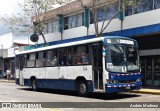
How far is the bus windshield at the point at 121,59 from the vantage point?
16.3m

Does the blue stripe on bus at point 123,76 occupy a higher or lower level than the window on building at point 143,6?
lower

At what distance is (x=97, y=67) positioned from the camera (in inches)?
662

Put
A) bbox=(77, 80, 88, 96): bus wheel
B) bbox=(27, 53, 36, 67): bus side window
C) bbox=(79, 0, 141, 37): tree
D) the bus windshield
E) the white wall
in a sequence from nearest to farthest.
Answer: the bus windshield
bbox=(77, 80, 88, 96): bus wheel
the white wall
bbox=(27, 53, 36, 67): bus side window
bbox=(79, 0, 141, 37): tree

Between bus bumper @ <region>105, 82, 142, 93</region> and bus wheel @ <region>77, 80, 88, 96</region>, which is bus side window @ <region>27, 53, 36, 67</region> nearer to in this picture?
bus wheel @ <region>77, 80, 88, 96</region>

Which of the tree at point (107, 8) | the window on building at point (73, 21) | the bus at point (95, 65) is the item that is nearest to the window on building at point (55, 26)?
the window on building at point (73, 21)

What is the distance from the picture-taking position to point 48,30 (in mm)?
39625

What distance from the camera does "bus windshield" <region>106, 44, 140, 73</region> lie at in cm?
1633

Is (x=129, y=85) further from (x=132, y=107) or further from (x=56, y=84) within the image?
(x=56, y=84)

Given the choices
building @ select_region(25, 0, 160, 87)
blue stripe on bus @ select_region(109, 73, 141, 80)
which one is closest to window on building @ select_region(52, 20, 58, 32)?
building @ select_region(25, 0, 160, 87)

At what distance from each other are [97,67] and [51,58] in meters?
5.04

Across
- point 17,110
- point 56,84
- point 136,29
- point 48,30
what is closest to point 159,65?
point 136,29

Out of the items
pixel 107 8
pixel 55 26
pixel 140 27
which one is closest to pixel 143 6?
pixel 140 27

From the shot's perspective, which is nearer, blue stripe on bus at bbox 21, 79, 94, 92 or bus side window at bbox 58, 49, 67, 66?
blue stripe on bus at bbox 21, 79, 94, 92

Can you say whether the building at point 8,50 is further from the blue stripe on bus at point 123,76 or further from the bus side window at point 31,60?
the blue stripe on bus at point 123,76
